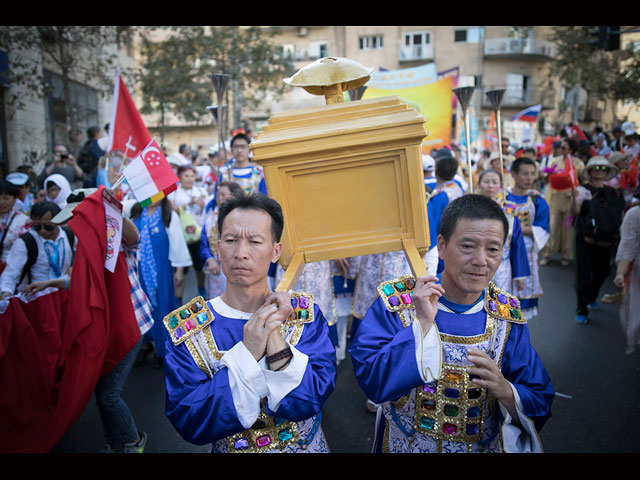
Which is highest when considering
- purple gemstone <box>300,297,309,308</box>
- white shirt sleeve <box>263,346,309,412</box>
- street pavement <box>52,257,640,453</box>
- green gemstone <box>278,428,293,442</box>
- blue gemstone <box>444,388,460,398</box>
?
purple gemstone <box>300,297,309,308</box>

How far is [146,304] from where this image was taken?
12.6ft

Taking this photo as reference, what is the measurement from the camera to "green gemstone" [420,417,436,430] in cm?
216

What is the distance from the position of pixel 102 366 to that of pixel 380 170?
2.42m

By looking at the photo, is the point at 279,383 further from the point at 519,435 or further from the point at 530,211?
the point at 530,211

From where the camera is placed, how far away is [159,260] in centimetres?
559

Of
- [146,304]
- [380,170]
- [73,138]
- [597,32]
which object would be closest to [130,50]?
[73,138]

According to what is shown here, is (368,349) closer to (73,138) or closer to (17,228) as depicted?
(17,228)

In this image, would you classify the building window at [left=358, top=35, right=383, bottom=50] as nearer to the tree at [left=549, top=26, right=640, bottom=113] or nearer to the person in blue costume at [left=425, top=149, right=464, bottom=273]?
the tree at [left=549, top=26, right=640, bottom=113]

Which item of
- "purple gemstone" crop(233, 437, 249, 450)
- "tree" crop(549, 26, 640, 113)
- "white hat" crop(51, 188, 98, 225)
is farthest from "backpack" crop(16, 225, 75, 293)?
"tree" crop(549, 26, 640, 113)

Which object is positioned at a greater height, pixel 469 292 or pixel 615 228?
pixel 469 292

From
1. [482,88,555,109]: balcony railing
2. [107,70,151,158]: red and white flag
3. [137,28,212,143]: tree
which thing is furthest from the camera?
[482,88,555,109]: balcony railing

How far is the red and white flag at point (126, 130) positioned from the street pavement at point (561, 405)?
2.41m

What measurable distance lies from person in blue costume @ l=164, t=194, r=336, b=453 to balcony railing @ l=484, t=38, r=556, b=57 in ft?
122

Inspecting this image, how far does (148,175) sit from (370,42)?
3438 cm
